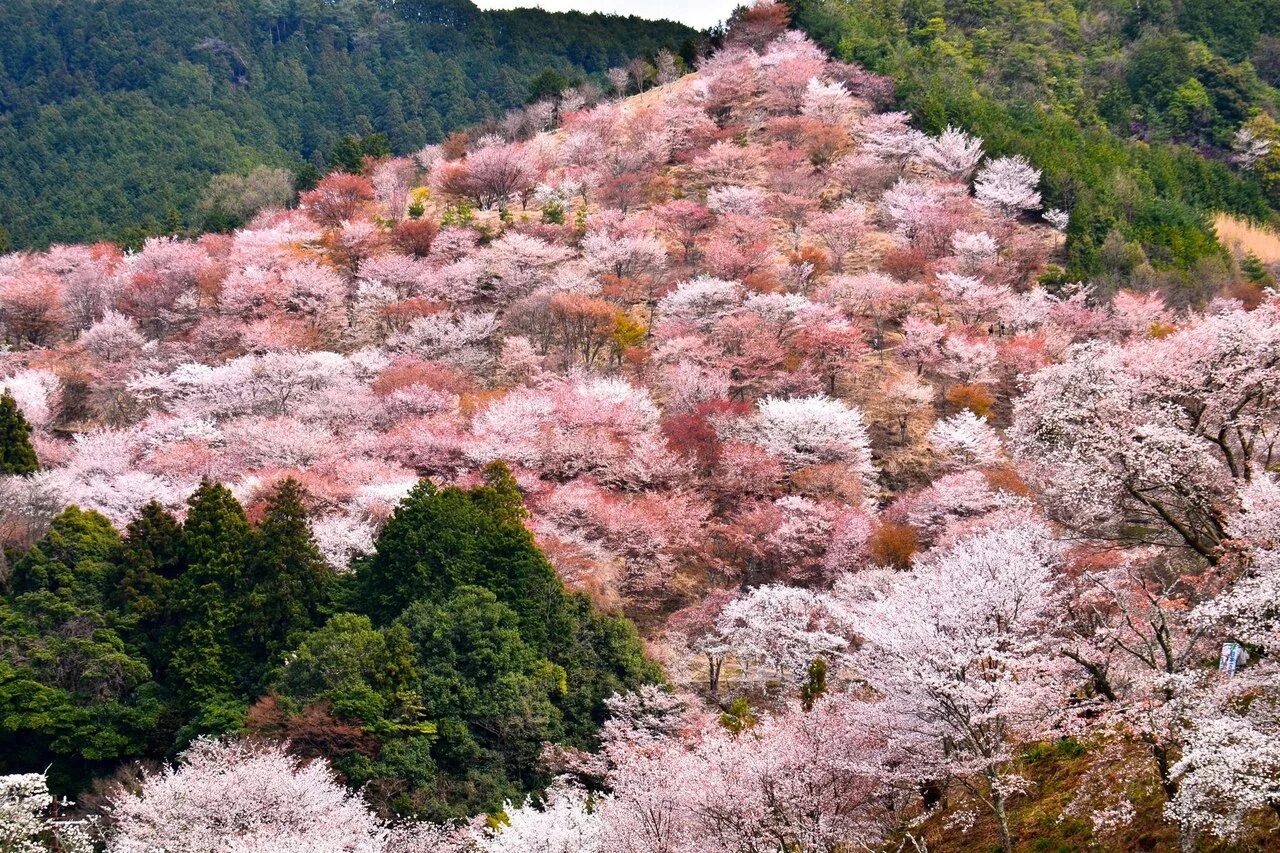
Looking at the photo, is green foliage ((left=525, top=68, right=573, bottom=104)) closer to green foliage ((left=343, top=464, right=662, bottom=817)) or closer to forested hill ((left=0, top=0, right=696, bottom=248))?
forested hill ((left=0, top=0, right=696, bottom=248))

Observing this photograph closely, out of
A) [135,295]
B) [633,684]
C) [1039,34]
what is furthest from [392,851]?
[1039,34]

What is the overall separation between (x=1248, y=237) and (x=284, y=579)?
4651 centimetres

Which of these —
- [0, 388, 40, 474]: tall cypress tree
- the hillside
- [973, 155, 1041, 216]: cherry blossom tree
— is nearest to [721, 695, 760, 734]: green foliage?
the hillside

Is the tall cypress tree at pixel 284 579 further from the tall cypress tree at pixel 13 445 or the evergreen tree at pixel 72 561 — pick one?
the tall cypress tree at pixel 13 445

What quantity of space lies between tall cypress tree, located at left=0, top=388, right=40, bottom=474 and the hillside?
11 cm

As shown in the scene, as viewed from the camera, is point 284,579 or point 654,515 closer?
point 284,579

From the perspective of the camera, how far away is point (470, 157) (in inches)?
2213

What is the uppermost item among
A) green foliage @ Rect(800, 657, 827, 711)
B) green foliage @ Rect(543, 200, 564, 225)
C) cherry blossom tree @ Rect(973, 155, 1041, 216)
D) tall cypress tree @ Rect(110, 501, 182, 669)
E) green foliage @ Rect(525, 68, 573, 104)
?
green foliage @ Rect(525, 68, 573, 104)

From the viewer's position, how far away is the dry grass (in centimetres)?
5216

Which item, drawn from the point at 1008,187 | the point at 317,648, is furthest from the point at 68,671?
the point at 1008,187

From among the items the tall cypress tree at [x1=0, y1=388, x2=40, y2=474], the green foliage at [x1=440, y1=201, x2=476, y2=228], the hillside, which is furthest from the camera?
the green foliage at [x1=440, y1=201, x2=476, y2=228]

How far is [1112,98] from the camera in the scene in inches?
2457

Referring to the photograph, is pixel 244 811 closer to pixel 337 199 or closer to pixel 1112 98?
pixel 337 199

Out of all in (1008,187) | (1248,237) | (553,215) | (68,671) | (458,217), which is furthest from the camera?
(1248,237)
